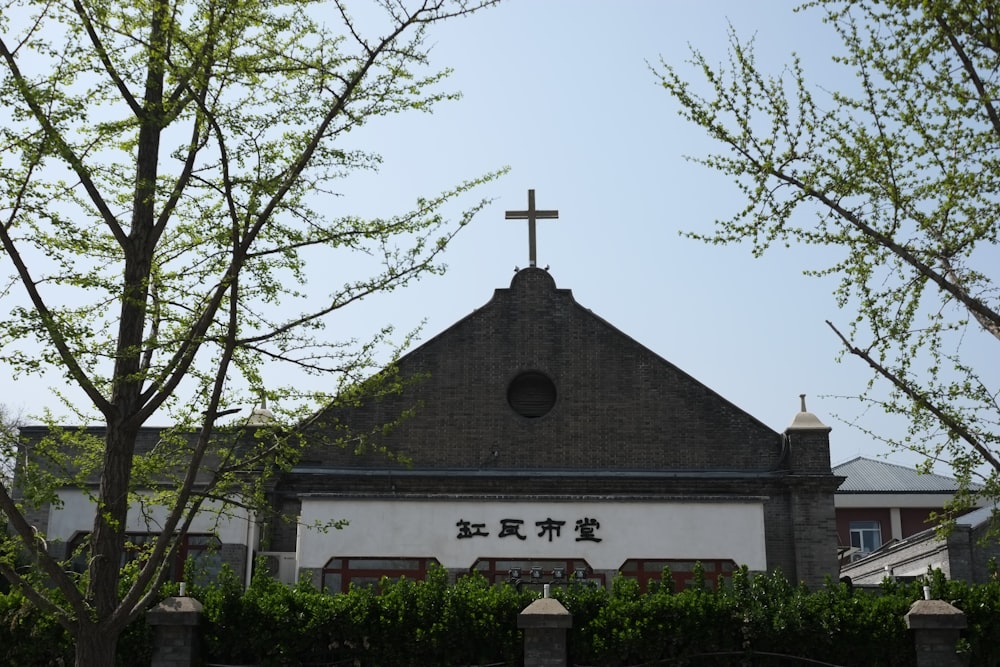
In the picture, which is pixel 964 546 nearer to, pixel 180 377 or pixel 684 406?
pixel 684 406

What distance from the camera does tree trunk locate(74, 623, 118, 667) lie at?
10836 millimetres

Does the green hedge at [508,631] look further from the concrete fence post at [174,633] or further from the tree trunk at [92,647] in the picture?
the tree trunk at [92,647]

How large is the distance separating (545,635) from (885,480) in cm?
3700

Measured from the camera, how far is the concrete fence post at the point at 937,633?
13.3m

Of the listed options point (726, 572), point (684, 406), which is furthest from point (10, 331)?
point (684, 406)

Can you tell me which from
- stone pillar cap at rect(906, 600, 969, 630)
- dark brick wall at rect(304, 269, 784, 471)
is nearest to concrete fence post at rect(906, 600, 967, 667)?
stone pillar cap at rect(906, 600, 969, 630)

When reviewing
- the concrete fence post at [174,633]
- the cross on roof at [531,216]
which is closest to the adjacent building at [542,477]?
the cross on roof at [531,216]

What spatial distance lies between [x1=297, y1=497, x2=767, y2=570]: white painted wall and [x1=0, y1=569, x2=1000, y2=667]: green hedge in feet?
22.5

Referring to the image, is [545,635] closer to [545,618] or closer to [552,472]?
[545,618]

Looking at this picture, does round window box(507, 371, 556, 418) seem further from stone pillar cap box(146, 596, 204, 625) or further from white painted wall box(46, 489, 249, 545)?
stone pillar cap box(146, 596, 204, 625)

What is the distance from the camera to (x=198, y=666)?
527 inches

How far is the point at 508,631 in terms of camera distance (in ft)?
44.1

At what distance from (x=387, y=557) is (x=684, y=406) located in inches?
292

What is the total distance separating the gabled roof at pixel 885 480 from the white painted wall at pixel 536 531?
2603 cm
